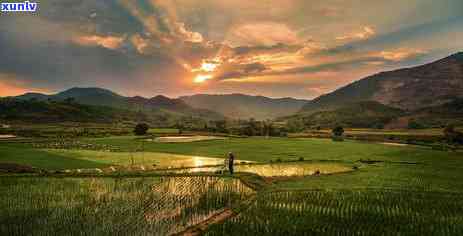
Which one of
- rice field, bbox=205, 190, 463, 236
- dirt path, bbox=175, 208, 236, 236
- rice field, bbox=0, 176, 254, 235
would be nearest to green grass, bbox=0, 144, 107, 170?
rice field, bbox=0, 176, 254, 235

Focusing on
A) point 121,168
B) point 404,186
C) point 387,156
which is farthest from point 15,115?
point 404,186

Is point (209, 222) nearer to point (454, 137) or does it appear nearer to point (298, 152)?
point (298, 152)

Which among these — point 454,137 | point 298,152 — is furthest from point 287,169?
point 454,137

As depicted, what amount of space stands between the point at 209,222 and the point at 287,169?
2230 centimetres

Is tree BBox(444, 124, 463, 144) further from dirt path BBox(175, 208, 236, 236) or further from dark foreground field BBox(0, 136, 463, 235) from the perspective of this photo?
dirt path BBox(175, 208, 236, 236)

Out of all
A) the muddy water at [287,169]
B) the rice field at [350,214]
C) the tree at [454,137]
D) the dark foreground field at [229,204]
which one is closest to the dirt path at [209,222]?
the dark foreground field at [229,204]

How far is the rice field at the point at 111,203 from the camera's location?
1557cm

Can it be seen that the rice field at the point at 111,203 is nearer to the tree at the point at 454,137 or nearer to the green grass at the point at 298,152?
the green grass at the point at 298,152

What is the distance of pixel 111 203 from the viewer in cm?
2022

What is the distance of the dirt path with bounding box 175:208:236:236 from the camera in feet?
49.8

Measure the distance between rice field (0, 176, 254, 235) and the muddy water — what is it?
23.4 feet

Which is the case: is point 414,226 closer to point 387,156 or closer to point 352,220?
point 352,220

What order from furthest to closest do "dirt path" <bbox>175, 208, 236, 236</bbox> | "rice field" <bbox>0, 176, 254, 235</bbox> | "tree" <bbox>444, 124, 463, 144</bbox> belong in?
"tree" <bbox>444, 124, 463, 144</bbox>
"rice field" <bbox>0, 176, 254, 235</bbox>
"dirt path" <bbox>175, 208, 236, 236</bbox>

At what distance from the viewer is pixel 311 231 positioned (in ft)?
47.8
